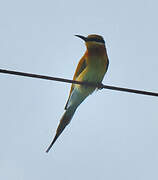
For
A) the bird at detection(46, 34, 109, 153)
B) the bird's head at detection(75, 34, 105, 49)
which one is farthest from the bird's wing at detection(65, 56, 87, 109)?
the bird's head at detection(75, 34, 105, 49)

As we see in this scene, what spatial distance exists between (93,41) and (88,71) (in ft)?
1.22

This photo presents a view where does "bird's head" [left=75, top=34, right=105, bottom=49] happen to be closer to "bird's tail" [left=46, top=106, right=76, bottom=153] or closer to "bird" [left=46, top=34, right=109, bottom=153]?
"bird" [left=46, top=34, right=109, bottom=153]

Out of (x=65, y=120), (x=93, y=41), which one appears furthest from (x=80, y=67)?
(x=65, y=120)

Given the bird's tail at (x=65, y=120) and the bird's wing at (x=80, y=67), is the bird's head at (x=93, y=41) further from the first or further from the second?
the bird's tail at (x=65, y=120)

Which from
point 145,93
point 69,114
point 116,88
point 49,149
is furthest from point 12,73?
point 69,114

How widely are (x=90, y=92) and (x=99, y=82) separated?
0.46ft

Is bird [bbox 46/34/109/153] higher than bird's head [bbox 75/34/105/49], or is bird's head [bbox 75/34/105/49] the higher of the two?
bird's head [bbox 75/34/105/49]

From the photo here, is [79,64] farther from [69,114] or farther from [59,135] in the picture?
[59,135]

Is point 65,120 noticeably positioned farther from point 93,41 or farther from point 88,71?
point 93,41

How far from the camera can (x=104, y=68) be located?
4371mm

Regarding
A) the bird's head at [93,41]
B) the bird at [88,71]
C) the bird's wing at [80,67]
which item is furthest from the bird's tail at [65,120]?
the bird's head at [93,41]

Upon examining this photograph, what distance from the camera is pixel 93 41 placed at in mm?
4402

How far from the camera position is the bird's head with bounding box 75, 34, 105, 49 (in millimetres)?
4375

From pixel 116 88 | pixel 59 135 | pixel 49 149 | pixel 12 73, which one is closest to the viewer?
pixel 12 73
